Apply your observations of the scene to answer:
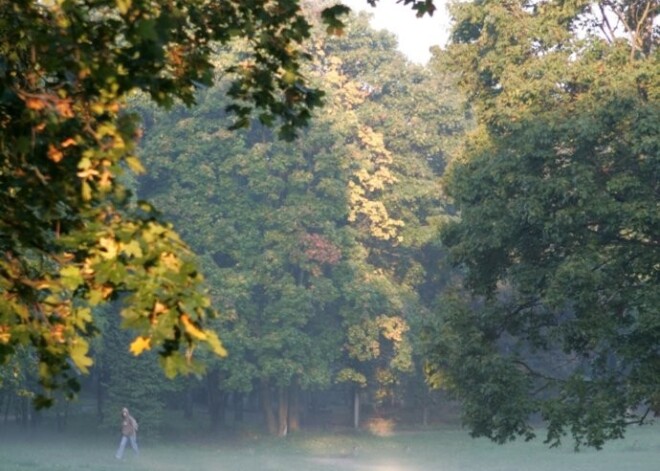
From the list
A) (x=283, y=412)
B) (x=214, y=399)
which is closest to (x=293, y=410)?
(x=283, y=412)

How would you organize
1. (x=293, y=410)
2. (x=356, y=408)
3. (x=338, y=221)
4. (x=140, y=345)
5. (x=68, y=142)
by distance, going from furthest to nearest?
(x=356, y=408)
(x=338, y=221)
(x=293, y=410)
(x=68, y=142)
(x=140, y=345)

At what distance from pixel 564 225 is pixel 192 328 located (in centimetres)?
1993

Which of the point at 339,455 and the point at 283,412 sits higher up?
the point at 283,412

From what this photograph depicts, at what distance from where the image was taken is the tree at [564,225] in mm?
25406

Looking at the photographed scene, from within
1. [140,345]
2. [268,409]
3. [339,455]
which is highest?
[268,409]

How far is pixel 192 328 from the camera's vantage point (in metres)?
6.81

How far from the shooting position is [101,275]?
6.99m

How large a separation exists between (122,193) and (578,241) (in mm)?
20113

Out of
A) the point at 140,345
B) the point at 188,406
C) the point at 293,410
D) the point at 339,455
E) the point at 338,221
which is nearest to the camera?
the point at 140,345

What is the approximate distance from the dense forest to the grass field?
2434 millimetres

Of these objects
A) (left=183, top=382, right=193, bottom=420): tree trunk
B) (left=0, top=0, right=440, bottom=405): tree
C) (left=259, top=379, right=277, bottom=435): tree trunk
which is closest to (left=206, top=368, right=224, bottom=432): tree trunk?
(left=183, top=382, right=193, bottom=420): tree trunk

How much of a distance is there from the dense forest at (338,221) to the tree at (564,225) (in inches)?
2.3

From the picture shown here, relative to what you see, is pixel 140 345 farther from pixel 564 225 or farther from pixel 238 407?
pixel 238 407

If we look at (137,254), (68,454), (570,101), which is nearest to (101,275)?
(137,254)
